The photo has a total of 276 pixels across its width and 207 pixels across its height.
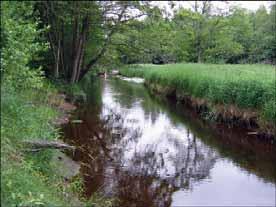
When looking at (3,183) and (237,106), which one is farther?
(237,106)

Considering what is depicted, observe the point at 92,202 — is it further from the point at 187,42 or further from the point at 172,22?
the point at 187,42

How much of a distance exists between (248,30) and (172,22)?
2748 centimetres

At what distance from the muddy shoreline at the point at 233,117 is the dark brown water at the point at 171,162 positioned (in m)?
0.42

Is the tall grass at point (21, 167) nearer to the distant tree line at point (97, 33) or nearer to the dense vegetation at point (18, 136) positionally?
the dense vegetation at point (18, 136)

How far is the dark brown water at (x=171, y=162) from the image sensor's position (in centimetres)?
983

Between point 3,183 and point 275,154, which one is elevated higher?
point 3,183

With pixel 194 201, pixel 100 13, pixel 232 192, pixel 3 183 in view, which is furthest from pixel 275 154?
pixel 100 13

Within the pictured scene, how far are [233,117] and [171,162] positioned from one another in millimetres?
5848

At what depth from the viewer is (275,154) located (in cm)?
1332

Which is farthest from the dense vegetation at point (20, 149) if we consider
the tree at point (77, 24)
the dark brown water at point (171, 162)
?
the tree at point (77, 24)

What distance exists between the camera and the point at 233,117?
58.2 ft

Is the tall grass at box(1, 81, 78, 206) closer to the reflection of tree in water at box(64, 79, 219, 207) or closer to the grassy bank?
the reflection of tree in water at box(64, 79, 219, 207)

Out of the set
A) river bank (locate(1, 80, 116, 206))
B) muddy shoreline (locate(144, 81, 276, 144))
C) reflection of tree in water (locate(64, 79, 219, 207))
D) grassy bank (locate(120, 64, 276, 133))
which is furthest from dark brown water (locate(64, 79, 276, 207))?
grassy bank (locate(120, 64, 276, 133))

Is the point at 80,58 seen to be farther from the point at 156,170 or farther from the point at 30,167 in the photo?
the point at 30,167
